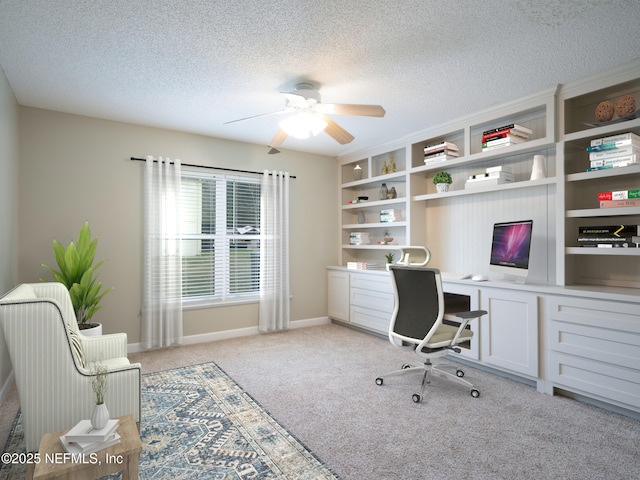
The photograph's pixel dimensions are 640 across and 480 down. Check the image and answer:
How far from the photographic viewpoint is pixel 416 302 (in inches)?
116

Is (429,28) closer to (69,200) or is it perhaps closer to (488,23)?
(488,23)

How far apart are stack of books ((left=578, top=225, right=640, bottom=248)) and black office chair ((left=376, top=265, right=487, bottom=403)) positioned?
107cm

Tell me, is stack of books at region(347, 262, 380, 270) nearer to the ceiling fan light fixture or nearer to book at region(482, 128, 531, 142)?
A: book at region(482, 128, 531, 142)

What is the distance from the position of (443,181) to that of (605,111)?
1.58 metres

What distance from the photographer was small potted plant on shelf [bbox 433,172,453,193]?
417 centimetres

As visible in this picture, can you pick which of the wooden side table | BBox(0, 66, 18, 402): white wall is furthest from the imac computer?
BBox(0, 66, 18, 402): white wall

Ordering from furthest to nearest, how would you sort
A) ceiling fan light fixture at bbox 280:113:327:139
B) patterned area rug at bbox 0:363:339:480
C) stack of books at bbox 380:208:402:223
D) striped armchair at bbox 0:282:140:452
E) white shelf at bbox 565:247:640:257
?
1. stack of books at bbox 380:208:402:223
2. ceiling fan light fixture at bbox 280:113:327:139
3. white shelf at bbox 565:247:640:257
4. patterned area rug at bbox 0:363:339:480
5. striped armchair at bbox 0:282:140:452

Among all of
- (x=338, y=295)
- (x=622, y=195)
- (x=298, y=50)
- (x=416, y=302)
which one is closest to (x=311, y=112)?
(x=298, y=50)

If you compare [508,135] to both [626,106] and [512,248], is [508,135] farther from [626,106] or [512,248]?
[512,248]

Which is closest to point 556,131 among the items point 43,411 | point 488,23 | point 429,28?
point 488,23

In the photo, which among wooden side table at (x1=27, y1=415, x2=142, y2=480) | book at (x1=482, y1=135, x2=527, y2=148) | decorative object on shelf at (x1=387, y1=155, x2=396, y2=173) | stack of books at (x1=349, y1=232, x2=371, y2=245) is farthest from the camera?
stack of books at (x1=349, y1=232, x2=371, y2=245)

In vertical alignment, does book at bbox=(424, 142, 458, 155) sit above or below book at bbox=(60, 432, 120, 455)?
above

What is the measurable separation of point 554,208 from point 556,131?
72 centimetres

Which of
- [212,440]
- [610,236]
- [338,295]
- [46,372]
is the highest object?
[610,236]
